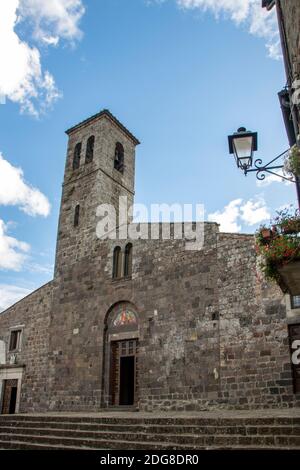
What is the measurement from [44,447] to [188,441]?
3573mm

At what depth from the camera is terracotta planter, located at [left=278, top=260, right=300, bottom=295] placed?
19.8 feet

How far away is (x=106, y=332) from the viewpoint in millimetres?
17234

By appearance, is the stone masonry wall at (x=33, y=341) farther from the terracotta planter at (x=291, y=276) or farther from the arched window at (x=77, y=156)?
the terracotta planter at (x=291, y=276)

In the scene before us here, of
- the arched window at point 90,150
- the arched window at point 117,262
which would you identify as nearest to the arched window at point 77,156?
the arched window at point 90,150

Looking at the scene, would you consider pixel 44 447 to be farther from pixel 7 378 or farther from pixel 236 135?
pixel 7 378

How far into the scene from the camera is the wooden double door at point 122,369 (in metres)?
16.3

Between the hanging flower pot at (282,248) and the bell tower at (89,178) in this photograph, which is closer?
the hanging flower pot at (282,248)

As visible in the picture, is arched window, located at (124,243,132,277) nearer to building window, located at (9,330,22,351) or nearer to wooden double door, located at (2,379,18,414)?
building window, located at (9,330,22,351)

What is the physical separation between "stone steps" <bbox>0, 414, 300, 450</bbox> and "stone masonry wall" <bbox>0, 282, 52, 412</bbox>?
677 centimetres

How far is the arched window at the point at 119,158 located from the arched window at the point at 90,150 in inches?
53.9

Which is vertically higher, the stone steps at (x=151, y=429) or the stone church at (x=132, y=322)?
the stone church at (x=132, y=322)

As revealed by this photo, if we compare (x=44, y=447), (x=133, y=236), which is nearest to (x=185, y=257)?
(x=133, y=236)

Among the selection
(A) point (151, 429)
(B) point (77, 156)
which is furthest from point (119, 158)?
(A) point (151, 429)

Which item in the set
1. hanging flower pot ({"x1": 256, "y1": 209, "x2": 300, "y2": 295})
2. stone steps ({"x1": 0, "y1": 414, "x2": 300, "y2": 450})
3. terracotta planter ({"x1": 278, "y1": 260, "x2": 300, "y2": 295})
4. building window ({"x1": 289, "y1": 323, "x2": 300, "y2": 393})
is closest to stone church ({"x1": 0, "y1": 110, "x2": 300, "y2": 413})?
building window ({"x1": 289, "y1": 323, "x2": 300, "y2": 393})
